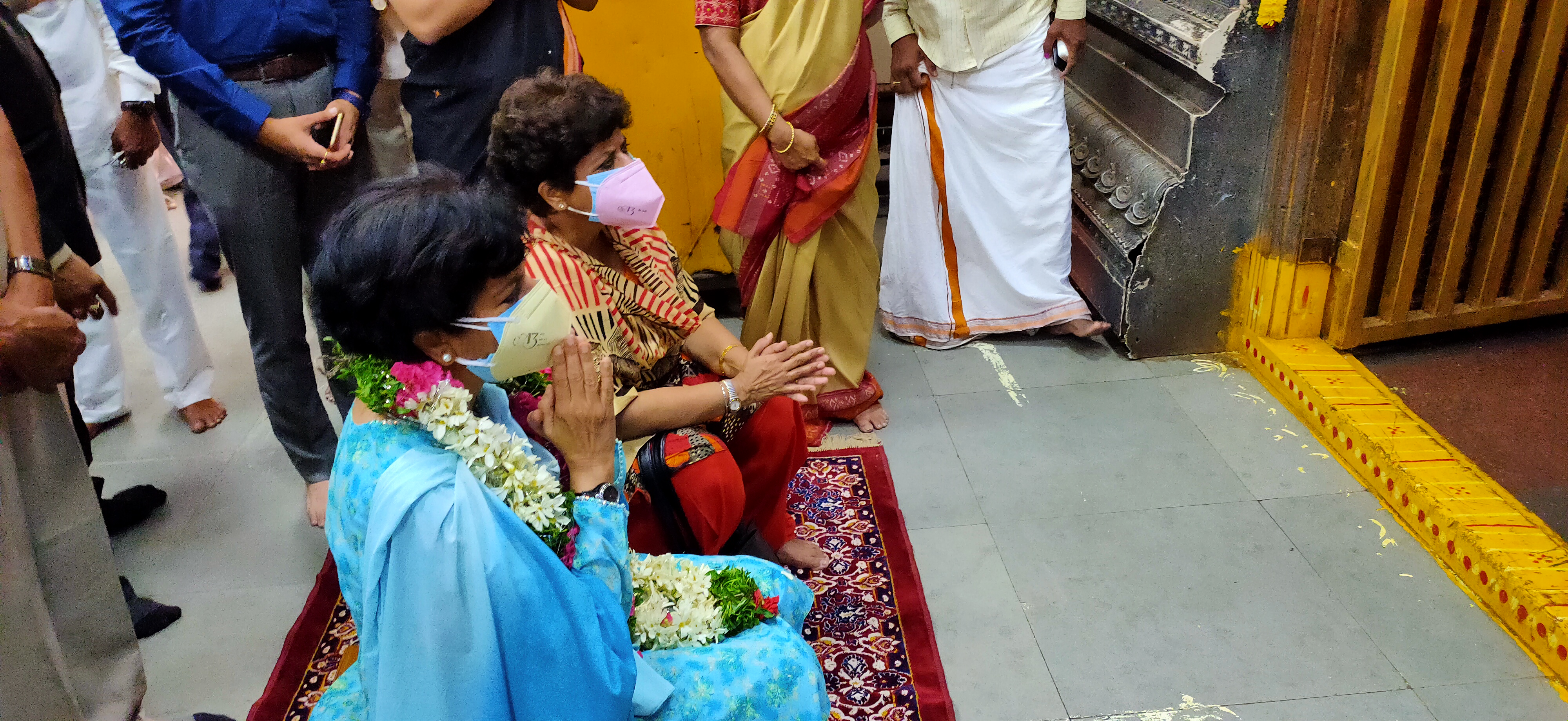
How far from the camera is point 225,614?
2.63 metres

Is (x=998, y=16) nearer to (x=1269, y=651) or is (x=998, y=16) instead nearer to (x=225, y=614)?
(x=1269, y=651)

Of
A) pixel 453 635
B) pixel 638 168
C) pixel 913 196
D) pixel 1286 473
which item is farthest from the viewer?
pixel 913 196

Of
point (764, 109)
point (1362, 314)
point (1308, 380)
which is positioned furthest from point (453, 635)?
point (1362, 314)

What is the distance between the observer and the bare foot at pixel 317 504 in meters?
2.91

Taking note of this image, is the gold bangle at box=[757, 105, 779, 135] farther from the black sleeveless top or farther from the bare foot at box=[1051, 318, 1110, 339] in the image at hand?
the bare foot at box=[1051, 318, 1110, 339]

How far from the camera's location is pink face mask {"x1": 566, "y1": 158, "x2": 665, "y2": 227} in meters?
2.12

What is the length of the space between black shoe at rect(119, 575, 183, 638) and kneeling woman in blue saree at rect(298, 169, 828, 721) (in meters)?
1.16

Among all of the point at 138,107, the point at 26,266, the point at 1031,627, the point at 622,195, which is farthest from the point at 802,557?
the point at 138,107

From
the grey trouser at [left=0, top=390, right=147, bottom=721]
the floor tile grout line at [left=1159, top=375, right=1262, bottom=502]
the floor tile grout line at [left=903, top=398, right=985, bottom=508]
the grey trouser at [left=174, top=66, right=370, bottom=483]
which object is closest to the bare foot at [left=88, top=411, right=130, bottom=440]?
the grey trouser at [left=174, top=66, right=370, bottom=483]

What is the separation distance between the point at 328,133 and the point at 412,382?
1545mm

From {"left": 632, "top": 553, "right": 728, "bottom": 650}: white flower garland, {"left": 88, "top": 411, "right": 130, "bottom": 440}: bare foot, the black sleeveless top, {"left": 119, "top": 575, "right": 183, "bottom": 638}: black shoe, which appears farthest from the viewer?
{"left": 88, "top": 411, "right": 130, "bottom": 440}: bare foot

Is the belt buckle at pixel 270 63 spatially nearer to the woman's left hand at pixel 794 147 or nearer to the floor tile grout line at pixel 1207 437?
the woman's left hand at pixel 794 147

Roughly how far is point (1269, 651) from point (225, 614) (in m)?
2.39

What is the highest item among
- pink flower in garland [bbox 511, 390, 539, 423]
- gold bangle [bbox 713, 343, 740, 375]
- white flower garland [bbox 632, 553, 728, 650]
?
pink flower in garland [bbox 511, 390, 539, 423]
